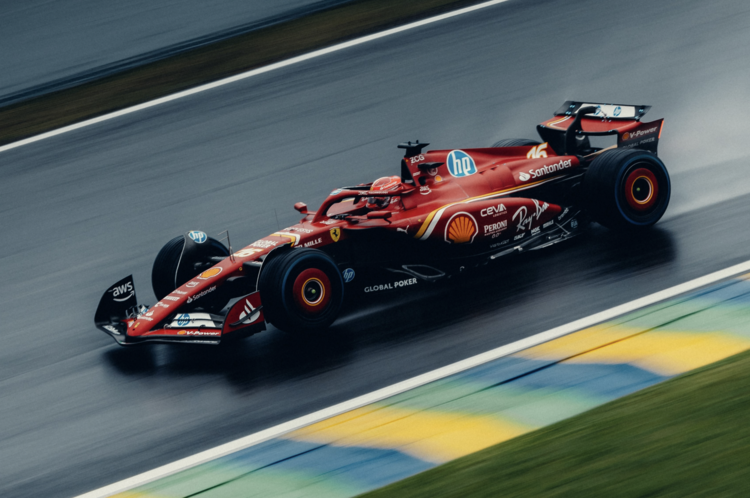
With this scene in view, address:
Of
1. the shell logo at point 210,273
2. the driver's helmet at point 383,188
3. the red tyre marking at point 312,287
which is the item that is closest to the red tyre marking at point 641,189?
the driver's helmet at point 383,188

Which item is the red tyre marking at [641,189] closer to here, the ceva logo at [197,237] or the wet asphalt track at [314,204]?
the wet asphalt track at [314,204]

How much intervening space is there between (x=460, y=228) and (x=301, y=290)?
5.00 feet

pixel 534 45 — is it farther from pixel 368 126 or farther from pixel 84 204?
pixel 84 204

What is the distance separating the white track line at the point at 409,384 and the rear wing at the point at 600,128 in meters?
1.74

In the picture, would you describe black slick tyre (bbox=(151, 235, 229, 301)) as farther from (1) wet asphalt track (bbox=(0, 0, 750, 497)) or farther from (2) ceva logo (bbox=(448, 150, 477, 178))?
(2) ceva logo (bbox=(448, 150, 477, 178))

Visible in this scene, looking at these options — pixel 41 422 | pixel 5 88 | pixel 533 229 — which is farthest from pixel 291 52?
pixel 41 422

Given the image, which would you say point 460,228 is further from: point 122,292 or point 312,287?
point 122,292

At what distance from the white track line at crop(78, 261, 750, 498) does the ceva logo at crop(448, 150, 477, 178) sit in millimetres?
1831

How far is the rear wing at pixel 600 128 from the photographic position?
8656 millimetres

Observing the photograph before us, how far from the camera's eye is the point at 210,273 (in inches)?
293

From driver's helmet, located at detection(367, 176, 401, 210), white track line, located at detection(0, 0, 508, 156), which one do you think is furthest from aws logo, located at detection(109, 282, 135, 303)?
white track line, located at detection(0, 0, 508, 156)

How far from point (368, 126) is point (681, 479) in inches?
322

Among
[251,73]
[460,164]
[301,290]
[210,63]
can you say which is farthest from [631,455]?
[210,63]

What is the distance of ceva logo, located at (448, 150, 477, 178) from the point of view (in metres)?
8.11
